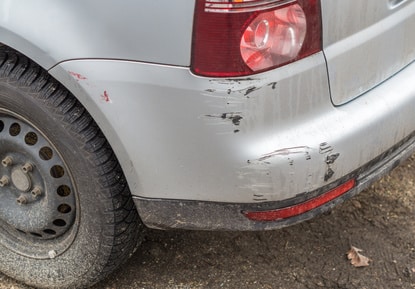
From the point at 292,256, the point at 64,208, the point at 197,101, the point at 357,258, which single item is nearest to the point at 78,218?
the point at 64,208

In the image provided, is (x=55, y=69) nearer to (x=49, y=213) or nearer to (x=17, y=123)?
(x=17, y=123)

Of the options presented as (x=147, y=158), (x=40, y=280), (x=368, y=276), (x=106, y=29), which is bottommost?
(x=368, y=276)

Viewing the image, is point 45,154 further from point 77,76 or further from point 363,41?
point 363,41

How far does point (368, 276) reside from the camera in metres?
2.91

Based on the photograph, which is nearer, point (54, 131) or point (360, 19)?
point (360, 19)

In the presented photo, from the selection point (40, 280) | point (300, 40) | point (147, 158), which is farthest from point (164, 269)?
point (300, 40)

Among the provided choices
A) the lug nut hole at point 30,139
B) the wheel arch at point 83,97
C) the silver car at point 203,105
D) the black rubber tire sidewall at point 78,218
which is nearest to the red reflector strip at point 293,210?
the silver car at point 203,105

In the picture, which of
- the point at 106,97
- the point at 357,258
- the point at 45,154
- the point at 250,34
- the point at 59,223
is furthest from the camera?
the point at 357,258

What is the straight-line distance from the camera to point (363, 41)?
228 centimetres

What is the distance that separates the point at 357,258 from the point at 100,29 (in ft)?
5.21

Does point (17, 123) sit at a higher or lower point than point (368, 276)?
higher

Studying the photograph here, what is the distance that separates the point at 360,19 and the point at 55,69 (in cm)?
103

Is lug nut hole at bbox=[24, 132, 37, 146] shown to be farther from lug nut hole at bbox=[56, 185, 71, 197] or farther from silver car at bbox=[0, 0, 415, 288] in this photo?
lug nut hole at bbox=[56, 185, 71, 197]

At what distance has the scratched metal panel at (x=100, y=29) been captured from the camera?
204 centimetres
